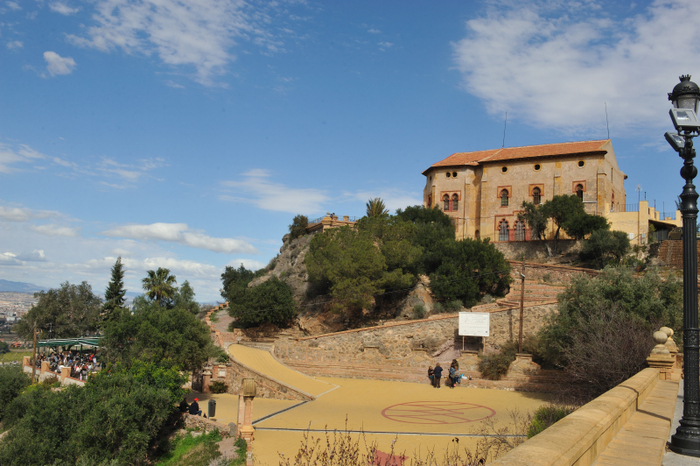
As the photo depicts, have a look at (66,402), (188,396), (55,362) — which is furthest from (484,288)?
(55,362)

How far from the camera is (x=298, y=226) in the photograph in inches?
2351

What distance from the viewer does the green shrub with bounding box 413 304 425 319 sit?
3212 centimetres

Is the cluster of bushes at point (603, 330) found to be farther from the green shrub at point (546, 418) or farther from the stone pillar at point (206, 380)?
the stone pillar at point (206, 380)

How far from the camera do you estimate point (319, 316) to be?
37.6m

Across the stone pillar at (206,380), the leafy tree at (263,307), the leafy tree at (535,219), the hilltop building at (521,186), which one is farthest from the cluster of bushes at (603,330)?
the hilltop building at (521,186)

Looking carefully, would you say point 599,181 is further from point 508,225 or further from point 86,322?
point 86,322

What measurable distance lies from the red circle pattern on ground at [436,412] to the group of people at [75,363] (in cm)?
1975

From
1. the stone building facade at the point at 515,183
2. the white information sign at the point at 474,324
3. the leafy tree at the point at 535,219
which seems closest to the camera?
the white information sign at the point at 474,324

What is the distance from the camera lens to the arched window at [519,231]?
147ft

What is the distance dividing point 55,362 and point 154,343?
19.8 m

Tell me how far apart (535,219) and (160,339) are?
3210 cm

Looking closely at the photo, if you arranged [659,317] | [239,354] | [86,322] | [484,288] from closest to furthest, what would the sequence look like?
[659,317]
[239,354]
[484,288]
[86,322]

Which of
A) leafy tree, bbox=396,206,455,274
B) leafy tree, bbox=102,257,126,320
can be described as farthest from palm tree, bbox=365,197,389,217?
leafy tree, bbox=102,257,126,320

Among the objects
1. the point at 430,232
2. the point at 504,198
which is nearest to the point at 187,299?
the point at 430,232
